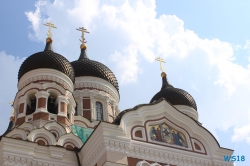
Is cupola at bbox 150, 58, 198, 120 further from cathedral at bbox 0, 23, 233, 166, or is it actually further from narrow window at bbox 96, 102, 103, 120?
cathedral at bbox 0, 23, 233, 166

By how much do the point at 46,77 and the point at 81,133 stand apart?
2.57m

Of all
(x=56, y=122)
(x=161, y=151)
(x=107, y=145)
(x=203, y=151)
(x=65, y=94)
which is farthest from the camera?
(x=65, y=94)

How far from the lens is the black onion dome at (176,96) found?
1839 cm

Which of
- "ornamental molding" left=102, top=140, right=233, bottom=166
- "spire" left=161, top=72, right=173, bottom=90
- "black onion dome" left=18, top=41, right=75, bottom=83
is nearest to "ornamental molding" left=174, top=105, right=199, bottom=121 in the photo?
"spire" left=161, top=72, right=173, bottom=90

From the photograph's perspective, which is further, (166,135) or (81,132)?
(81,132)

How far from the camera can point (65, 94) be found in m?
14.8

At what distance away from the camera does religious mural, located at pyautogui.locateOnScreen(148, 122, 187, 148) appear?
11.2 metres

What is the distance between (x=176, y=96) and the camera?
60.7 ft

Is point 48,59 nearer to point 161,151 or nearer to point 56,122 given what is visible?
point 56,122

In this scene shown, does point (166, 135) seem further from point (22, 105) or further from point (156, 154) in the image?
point (22, 105)

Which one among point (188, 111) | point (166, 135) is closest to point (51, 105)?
point (166, 135)

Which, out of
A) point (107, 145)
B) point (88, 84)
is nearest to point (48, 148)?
point (107, 145)

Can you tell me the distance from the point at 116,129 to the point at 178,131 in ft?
7.45

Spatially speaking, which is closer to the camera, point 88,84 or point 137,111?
point 137,111
